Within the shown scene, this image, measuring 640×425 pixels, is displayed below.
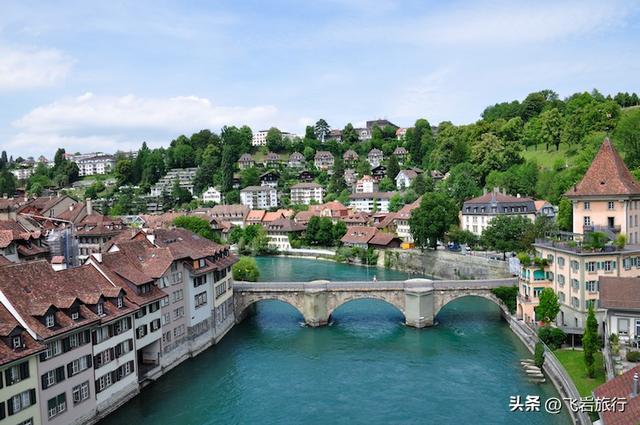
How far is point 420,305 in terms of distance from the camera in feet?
172

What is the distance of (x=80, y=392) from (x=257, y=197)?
115 m

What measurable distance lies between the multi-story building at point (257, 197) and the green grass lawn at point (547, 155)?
2519 inches

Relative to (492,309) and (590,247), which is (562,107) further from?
(590,247)

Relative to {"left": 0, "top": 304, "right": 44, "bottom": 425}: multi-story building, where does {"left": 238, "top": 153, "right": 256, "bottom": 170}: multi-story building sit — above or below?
above

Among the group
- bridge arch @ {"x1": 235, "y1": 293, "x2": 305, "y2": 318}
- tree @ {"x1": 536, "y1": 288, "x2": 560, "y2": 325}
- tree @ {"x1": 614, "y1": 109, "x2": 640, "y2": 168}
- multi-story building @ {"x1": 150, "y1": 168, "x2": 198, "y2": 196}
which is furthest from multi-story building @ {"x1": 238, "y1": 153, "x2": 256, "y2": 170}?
tree @ {"x1": 536, "y1": 288, "x2": 560, "y2": 325}

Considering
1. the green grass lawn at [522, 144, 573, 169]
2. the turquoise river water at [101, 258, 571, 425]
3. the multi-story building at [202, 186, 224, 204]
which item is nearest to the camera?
the turquoise river water at [101, 258, 571, 425]

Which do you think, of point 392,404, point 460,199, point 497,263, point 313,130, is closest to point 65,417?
point 392,404

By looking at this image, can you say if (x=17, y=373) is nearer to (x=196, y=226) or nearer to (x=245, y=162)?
(x=196, y=226)

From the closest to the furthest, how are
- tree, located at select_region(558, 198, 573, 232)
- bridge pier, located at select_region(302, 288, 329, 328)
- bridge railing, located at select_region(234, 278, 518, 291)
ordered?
bridge railing, located at select_region(234, 278, 518, 291), bridge pier, located at select_region(302, 288, 329, 328), tree, located at select_region(558, 198, 573, 232)

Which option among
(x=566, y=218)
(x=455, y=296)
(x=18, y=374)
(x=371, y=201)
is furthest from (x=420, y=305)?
(x=371, y=201)

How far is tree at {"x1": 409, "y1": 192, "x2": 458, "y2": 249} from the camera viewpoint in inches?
3209

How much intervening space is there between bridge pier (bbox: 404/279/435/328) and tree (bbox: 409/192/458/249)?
95.7ft

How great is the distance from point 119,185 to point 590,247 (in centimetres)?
15461

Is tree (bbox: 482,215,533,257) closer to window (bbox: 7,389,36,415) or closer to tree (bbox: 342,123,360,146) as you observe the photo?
window (bbox: 7,389,36,415)
